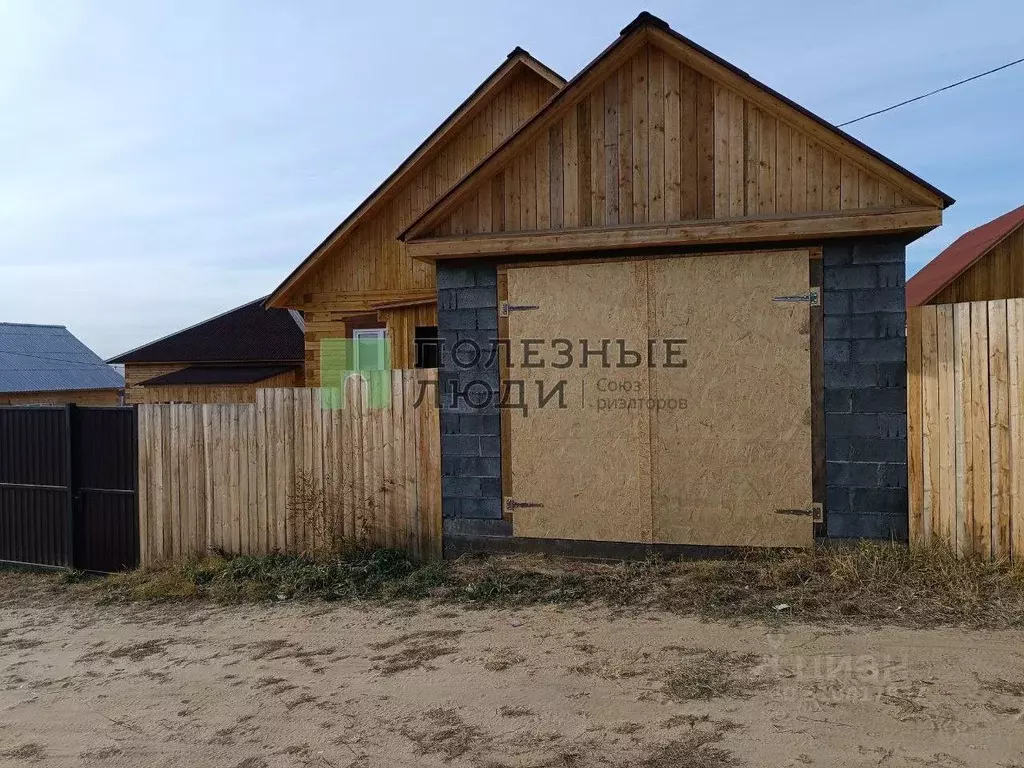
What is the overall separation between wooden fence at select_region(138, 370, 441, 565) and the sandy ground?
1.59m

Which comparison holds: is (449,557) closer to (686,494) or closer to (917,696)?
(686,494)

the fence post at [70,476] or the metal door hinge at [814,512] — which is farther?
the fence post at [70,476]

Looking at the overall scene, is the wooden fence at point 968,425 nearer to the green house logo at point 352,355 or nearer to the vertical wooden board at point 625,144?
the vertical wooden board at point 625,144

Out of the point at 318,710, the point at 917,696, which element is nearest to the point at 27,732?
the point at 318,710

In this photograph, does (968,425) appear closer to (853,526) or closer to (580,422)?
(853,526)

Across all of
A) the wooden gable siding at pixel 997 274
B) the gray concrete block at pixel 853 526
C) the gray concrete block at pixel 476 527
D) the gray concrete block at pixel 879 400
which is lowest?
the gray concrete block at pixel 476 527

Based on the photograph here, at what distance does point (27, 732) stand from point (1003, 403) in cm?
734

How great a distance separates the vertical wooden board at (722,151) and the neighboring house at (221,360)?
16.4 metres

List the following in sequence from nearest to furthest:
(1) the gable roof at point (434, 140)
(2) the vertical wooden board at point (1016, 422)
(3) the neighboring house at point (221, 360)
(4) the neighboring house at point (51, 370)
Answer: (2) the vertical wooden board at point (1016, 422), (1) the gable roof at point (434, 140), (3) the neighboring house at point (221, 360), (4) the neighboring house at point (51, 370)

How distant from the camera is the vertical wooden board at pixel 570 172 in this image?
7652mm

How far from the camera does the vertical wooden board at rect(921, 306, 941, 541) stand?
22.3 feet

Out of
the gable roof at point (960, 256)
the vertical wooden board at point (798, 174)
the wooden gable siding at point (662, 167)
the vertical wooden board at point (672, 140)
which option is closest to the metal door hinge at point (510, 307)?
the wooden gable siding at point (662, 167)

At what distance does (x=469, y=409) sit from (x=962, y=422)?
4.36 m

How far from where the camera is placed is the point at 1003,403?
21.4ft
